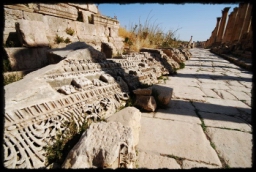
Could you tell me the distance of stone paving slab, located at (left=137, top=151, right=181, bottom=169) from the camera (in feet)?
4.41

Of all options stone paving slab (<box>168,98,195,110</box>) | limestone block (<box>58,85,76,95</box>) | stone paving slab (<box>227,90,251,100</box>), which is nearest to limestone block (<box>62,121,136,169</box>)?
limestone block (<box>58,85,76,95</box>)

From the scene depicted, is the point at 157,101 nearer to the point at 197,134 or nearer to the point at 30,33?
the point at 197,134

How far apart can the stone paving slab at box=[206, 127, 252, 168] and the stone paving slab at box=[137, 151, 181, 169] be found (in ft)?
1.90

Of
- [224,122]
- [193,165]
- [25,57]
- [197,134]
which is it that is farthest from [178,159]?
[25,57]

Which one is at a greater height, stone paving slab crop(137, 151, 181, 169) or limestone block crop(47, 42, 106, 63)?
limestone block crop(47, 42, 106, 63)

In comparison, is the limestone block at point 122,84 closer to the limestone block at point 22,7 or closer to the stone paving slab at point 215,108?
the stone paving slab at point 215,108

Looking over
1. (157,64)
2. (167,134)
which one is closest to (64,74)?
(167,134)

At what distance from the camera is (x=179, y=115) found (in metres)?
2.32

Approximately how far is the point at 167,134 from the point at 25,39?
12.9 feet

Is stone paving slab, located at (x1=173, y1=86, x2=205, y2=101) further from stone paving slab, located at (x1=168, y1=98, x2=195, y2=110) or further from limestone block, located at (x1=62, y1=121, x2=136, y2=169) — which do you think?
limestone block, located at (x1=62, y1=121, x2=136, y2=169)

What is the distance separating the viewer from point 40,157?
120 centimetres

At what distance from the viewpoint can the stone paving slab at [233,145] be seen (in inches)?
56.4

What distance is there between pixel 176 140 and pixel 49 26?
5717 millimetres

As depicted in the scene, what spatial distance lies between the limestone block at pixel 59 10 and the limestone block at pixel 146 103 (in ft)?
16.1
